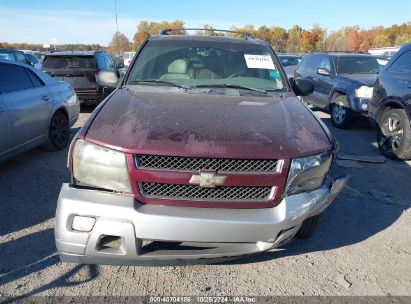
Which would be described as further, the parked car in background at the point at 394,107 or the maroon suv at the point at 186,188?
the parked car in background at the point at 394,107

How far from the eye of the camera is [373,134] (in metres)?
8.10

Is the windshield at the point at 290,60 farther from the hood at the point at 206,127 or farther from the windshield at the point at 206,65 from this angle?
the hood at the point at 206,127

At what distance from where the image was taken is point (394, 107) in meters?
6.07

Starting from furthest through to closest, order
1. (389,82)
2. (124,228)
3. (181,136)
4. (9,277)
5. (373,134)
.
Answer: (373,134)
(389,82)
(9,277)
(181,136)
(124,228)

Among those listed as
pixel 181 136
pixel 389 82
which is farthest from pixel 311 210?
pixel 389 82

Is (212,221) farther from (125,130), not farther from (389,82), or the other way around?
(389,82)

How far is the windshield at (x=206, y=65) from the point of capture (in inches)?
156

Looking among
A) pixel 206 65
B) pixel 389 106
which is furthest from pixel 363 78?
pixel 206 65

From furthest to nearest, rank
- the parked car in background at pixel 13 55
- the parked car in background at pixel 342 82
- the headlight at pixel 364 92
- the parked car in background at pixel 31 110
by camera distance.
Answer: the parked car in background at pixel 13 55, the parked car in background at pixel 342 82, the headlight at pixel 364 92, the parked car in background at pixel 31 110

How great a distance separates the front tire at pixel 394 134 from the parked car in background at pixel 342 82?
157cm

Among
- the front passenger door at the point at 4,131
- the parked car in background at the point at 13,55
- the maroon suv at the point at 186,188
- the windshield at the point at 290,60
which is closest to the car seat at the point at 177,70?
the maroon suv at the point at 186,188

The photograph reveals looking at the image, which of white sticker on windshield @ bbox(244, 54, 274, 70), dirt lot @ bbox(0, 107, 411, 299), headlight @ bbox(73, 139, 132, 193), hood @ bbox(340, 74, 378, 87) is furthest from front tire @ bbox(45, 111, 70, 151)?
hood @ bbox(340, 74, 378, 87)

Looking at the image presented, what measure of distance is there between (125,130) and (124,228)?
2.27 ft

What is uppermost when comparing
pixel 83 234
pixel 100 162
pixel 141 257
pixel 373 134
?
pixel 100 162
